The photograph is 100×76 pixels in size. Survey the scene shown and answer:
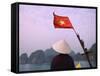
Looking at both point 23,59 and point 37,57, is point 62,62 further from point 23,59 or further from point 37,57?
point 23,59

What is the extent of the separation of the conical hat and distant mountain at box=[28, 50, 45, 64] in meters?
0.13

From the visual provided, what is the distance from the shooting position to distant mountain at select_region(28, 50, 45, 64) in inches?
84.0

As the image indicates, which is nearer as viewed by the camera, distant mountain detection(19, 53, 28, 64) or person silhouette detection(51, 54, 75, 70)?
distant mountain detection(19, 53, 28, 64)

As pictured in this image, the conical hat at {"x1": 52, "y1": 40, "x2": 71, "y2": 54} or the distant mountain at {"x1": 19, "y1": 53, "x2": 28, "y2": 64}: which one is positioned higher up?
the conical hat at {"x1": 52, "y1": 40, "x2": 71, "y2": 54}

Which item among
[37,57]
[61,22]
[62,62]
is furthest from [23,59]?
[61,22]

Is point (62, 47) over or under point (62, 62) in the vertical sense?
over

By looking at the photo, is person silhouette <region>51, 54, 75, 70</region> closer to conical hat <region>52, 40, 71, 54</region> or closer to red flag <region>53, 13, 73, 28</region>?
conical hat <region>52, 40, 71, 54</region>

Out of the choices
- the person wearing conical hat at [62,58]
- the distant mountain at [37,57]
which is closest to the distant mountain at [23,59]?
the distant mountain at [37,57]

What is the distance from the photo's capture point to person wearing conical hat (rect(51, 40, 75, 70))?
7.29ft

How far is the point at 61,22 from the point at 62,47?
0.73ft

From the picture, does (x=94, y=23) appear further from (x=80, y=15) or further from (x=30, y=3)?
(x=30, y=3)

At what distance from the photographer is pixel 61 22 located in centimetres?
226

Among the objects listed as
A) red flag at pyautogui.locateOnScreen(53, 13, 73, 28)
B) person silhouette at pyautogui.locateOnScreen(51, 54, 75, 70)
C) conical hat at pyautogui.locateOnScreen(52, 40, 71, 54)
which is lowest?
person silhouette at pyautogui.locateOnScreen(51, 54, 75, 70)

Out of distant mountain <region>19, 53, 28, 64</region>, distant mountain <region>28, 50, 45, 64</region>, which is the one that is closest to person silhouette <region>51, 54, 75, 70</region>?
distant mountain <region>28, 50, 45, 64</region>
